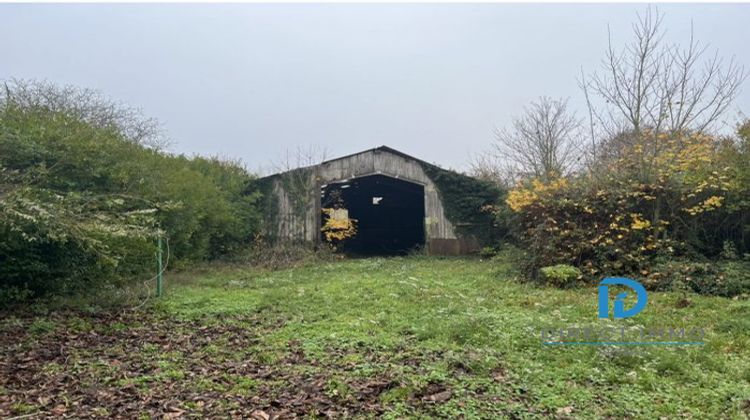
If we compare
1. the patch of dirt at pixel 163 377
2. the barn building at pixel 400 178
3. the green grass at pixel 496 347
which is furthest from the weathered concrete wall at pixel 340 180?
the patch of dirt at pixel 163 377

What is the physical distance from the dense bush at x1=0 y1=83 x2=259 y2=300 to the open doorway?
30.7ft

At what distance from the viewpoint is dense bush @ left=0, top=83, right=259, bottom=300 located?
4906 mm

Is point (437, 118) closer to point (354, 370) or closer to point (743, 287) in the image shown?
point (743, 287)

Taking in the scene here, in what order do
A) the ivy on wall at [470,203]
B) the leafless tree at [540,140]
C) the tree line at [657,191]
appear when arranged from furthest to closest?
the leafless tree at [540,140], the ivy on wall at [470,203], the tree line at [657,191]

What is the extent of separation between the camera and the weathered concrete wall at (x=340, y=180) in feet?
48.0

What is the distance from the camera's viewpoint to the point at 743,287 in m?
6.34

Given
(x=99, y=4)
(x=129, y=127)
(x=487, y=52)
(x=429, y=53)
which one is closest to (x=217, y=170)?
(x=129, y=127)

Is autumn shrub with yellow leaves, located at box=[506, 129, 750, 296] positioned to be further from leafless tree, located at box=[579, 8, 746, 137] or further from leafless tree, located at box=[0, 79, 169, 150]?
leafless tree, located at box=[0, 79, 169, 150]

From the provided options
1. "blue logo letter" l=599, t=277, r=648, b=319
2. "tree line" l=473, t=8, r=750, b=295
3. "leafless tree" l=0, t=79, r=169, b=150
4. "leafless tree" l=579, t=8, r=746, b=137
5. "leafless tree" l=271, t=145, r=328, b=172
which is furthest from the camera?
"leafless tree" l=271, t=145, r=328, b=172

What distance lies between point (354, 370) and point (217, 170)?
1144 cm

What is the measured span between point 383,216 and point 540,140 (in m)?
7.86

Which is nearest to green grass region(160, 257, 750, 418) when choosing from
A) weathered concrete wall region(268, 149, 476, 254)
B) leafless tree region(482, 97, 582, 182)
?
weathered concrete wall region(268, 149, 476, 254)

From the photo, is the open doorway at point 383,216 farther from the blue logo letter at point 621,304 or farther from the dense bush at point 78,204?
the blue logo letter at point 621,304

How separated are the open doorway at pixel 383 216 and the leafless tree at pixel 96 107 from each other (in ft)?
25.7
